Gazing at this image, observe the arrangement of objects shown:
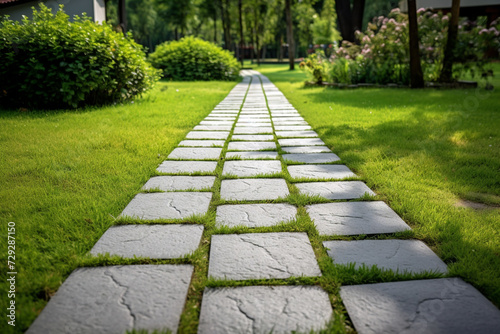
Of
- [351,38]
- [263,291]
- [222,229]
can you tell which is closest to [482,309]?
[263,291]

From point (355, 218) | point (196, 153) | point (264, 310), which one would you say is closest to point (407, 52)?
point (196, 153)

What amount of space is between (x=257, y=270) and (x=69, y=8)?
1601cm

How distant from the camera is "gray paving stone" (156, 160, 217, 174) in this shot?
10.9 ft

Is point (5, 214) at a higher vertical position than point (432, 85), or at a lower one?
lower

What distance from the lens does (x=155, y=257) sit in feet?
6.02

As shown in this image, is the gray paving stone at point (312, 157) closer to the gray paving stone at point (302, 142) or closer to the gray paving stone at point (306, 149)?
the gray paving stone at point (306, 149)

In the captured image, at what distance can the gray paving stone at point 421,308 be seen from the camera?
1.35m

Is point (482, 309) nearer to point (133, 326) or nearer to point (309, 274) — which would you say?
point (309, 274)

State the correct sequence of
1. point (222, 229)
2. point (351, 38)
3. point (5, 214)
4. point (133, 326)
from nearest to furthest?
point (133, 326) → point (222, 229) → point (5, 214) → point (351, 38)

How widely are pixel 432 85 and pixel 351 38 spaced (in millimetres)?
8414

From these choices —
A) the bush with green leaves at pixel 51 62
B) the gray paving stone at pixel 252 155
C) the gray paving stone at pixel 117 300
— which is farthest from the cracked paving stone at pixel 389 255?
the bush with green leaves at pixel 51 62

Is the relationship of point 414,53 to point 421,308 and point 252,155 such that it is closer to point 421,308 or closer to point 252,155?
point 252,155

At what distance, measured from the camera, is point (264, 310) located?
1445 mm

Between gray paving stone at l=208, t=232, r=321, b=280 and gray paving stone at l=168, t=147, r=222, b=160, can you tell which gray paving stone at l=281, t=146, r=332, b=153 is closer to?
gray paving stone at l=168, t=147, r=222, b=160
